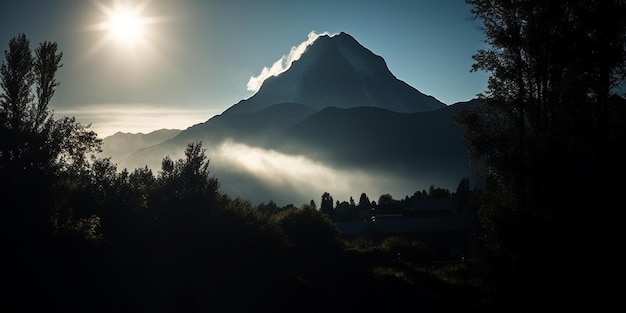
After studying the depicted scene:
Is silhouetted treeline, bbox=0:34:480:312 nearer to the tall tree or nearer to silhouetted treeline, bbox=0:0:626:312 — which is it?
silhouetted treeline, bbox=0:0:626:312

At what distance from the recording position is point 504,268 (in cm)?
1266

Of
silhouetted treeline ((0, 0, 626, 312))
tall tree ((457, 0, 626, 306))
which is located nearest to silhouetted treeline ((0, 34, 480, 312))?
silhouetted treeline ((0, 0, 626, 312))

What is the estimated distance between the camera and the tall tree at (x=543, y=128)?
12312mm

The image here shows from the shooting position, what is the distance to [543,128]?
14.3m

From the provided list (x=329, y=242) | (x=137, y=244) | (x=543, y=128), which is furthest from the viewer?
(x=329, y=242)

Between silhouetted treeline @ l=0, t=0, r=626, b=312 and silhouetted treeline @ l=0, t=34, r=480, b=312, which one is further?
silhouetted treeline @ l=0, t=34, r=480, b=312

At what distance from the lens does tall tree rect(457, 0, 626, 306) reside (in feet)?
40.4

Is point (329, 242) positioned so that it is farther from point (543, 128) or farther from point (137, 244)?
point (543, 128)

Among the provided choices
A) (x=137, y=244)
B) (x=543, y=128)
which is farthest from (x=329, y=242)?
(x=543, y=128)

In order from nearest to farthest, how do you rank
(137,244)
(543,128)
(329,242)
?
(543,128), (137,244), (329,242)

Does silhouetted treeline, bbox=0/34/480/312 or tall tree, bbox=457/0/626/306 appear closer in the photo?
tall tree, bbox=457/0/626/306

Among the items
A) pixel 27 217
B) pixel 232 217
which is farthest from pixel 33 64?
pixel 232 217

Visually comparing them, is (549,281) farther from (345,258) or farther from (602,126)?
(345,258)

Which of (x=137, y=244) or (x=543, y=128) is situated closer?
(x=543, y=128)
